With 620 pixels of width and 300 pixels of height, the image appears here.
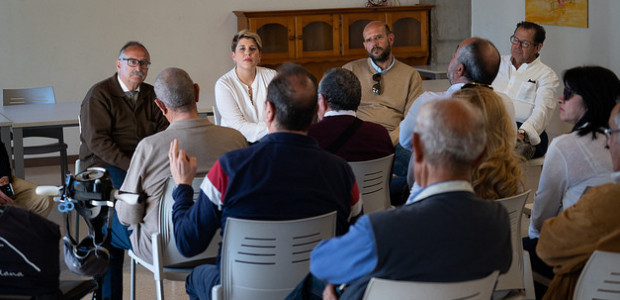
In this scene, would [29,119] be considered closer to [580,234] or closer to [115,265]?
[115,265]

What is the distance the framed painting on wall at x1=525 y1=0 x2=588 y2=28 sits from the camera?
6.29 metres

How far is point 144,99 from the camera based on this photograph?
4180mm

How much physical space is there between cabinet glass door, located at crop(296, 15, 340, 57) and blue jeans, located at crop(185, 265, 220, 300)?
219 inches

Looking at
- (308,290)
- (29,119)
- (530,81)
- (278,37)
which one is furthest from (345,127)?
(278,37)

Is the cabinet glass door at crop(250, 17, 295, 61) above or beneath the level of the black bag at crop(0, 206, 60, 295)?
Result: above

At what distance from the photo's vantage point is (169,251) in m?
2.77

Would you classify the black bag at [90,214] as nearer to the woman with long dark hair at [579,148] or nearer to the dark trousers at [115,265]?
the dark trousers at [115,265]

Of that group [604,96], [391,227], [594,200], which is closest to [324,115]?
[604,96]

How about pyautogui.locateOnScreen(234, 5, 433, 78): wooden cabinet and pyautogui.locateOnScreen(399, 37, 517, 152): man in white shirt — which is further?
pyautogui.locateOnScreen(234, 5, 433, 78): wooden cabinet

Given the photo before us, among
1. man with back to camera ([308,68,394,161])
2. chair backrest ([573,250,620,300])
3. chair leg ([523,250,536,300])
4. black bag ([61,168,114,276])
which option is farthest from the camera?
man with back to camera ([308,68,394,161])

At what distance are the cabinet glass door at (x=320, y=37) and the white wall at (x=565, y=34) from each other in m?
1.75

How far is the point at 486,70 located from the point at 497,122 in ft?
2.55

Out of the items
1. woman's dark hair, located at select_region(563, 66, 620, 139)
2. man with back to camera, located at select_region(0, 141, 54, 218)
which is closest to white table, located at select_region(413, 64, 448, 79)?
woman's dark hair, located at select_region(563, 66, 620, 139)

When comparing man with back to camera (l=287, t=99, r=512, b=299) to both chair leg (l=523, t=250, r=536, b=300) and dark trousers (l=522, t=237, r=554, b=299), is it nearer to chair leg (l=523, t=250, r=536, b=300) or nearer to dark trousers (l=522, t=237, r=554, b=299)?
chair leg (l=523, t=250, r=536, b=300)
